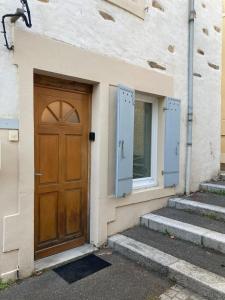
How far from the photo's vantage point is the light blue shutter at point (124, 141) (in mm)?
3855

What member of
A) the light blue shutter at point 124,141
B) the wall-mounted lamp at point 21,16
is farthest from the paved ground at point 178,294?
the wall-mounted lamp at point 21,16

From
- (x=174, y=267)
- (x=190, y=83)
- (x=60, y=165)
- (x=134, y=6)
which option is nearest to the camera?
(x=174, y=267)

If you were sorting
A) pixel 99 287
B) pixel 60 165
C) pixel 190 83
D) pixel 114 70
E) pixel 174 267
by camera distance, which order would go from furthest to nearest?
pixel 190 83 → pixel 114 70 → pixel 60 165 → pixel 174 267 → pixel 99 287

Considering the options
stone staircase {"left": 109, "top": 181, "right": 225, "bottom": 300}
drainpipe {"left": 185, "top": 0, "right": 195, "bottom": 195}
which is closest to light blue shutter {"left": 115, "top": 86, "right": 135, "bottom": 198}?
stone staircase {"left": 109, "top": 181, "right": 225, "bottom": 300}

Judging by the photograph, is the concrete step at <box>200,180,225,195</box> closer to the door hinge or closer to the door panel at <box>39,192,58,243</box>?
the door hinge

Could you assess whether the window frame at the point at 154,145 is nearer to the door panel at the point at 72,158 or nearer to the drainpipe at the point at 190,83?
the drainpipe at the point at 190,83

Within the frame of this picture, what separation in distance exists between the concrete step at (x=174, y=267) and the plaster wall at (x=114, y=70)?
378 millimetres

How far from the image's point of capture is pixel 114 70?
155 inches

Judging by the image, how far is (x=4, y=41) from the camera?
9.61 feet

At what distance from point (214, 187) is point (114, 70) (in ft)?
9.11

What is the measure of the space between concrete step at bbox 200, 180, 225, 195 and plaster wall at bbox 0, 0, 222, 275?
15cm

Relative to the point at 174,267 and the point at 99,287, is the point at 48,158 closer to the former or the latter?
the point at 99,287

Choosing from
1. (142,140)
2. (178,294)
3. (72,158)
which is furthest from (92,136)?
(178,294)

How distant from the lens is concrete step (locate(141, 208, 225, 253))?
3.47m
